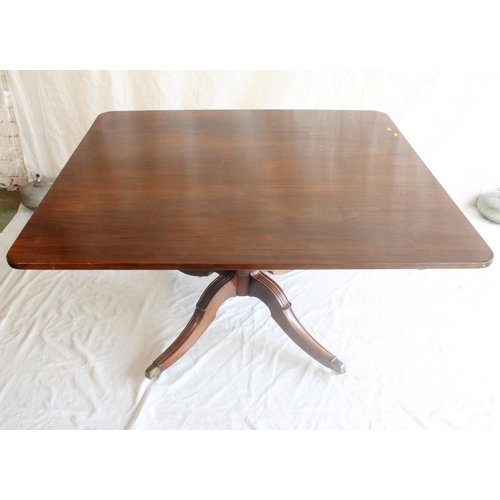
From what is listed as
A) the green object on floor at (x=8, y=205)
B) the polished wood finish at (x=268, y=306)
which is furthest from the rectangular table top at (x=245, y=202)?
the green object on floor at (x=8, y=205)

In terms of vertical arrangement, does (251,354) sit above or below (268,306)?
below

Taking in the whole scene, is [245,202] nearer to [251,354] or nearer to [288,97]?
[251,354]

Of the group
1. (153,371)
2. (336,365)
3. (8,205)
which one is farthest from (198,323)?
(8,205)

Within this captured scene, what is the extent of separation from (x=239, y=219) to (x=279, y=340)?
0.70 m

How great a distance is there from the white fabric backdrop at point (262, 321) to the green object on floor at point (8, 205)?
0.07 m

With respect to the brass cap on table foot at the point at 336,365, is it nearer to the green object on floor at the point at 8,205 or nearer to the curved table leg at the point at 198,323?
the curved table leg at the point at 198,323

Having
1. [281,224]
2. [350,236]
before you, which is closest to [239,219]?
[281,224]

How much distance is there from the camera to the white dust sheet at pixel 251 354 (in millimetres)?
1478

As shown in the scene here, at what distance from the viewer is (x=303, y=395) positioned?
154cm

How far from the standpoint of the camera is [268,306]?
62.3 inches

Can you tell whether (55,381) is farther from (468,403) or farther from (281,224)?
(468,403)

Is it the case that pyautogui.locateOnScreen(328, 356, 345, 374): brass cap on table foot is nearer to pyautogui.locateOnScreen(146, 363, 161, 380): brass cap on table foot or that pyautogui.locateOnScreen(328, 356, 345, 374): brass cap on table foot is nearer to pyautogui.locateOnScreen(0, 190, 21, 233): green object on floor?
pyautogui.locateOnScreen(146, 363, 161, 380): brass cap on table foot

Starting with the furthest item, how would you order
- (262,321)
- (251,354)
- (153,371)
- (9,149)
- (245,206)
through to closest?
1. (9,149)
2. (262,321)
3. (251,354)
4. (153,371)
5. (245,206)

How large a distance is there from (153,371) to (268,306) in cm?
44
